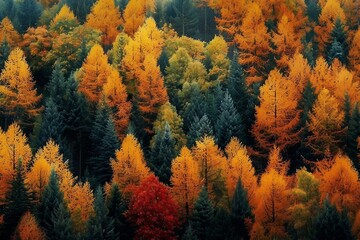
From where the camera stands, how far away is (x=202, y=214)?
4738 centimetres

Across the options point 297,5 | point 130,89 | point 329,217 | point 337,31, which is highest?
point 297,5

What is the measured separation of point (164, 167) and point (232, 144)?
7.48 meters

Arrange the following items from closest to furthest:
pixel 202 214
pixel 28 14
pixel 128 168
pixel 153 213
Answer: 1. pixel 202 214
2. pixel 153 213
3. pixel 128 168
4. pixel 28 14

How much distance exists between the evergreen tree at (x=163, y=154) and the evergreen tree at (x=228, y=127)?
5.53 meters

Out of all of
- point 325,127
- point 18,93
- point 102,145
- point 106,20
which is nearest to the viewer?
point 325,127

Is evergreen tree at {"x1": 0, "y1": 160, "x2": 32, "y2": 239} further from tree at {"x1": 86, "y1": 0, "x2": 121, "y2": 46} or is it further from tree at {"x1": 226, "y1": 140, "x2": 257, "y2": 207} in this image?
tree at {"x1": 86, "y1": 0, "x2": 121, "y2": 46}

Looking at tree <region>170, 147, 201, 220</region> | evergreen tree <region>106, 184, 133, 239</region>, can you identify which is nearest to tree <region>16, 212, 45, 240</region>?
evergreen tree <region>106, 184, 133, 239</region>

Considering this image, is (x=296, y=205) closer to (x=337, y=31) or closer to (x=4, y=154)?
(x=4, y=154)

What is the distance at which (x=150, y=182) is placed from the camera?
48844 mm

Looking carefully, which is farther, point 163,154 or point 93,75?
point 93,75

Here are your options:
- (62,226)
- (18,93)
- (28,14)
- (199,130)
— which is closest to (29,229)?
(62,226)

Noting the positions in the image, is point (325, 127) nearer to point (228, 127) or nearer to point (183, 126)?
point (228, 127)

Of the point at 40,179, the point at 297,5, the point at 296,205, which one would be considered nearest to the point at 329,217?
the point at 296,205

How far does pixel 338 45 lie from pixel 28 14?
50253mm
